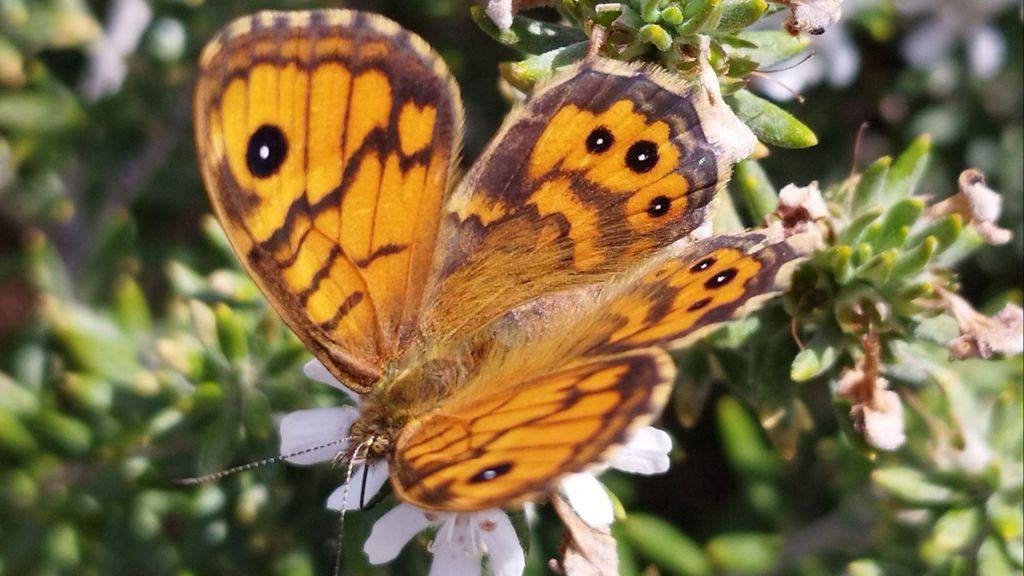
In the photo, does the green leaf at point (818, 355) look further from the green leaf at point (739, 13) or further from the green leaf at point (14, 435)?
the green leaf at point (14, 435)

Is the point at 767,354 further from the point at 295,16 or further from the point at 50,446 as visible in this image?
the point at 50,446

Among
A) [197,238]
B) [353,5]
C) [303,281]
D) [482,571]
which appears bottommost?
[482,571]

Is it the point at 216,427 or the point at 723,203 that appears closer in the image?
the point at 723,203

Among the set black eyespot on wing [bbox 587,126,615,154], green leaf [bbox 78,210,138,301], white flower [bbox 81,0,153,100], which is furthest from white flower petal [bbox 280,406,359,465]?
white flower [bbox 81,0,153,100]

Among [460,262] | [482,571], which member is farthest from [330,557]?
[460,262]

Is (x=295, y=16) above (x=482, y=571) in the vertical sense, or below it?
above

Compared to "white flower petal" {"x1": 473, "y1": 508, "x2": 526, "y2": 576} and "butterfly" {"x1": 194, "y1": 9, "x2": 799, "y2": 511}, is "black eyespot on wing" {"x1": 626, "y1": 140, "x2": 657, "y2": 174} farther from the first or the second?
"white flower petal" {"x1": 473, "y1": 508, "x2": 526, "y2": 576}

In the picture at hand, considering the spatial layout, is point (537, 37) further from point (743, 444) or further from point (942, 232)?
point (743, 444)
